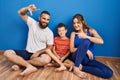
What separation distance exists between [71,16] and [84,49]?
26.4 inches

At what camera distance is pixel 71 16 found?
2977mm

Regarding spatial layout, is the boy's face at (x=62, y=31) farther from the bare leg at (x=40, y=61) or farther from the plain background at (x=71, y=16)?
the bare leg at (x=40, y=61)

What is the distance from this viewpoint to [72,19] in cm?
289

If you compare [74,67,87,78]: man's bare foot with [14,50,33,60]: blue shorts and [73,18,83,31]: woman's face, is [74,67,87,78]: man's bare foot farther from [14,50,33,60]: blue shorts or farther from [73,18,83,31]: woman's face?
[14,50,33,60]: blue shorts

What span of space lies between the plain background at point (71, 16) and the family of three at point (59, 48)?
20 cm

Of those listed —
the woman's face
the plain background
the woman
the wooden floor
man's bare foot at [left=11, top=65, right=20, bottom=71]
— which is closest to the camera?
the wooden floor

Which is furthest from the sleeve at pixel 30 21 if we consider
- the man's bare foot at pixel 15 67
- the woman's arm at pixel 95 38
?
the woman's arm at pixel 95 38

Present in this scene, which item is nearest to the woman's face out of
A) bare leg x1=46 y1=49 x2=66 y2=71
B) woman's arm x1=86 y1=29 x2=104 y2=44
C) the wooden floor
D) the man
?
woman's arm x1=86 y1=29 x2=104 y2=44

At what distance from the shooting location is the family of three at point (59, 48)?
8.27ft

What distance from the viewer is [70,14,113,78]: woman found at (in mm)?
2466

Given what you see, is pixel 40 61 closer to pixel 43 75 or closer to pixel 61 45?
pixel 43 75

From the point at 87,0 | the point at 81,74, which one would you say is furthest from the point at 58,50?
the point at 87,0

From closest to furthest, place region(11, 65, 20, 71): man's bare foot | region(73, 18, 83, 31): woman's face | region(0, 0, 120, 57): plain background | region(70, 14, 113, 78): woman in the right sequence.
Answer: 1. region(70, 14, 113, 78): woman
2. region(11, 65, 20, 71): man's bare foot
3. region(73, 18, 83, 31): woman's face
4. region(0, 0, 120, 57): plain background

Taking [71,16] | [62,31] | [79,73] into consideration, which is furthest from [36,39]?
[79,73]
